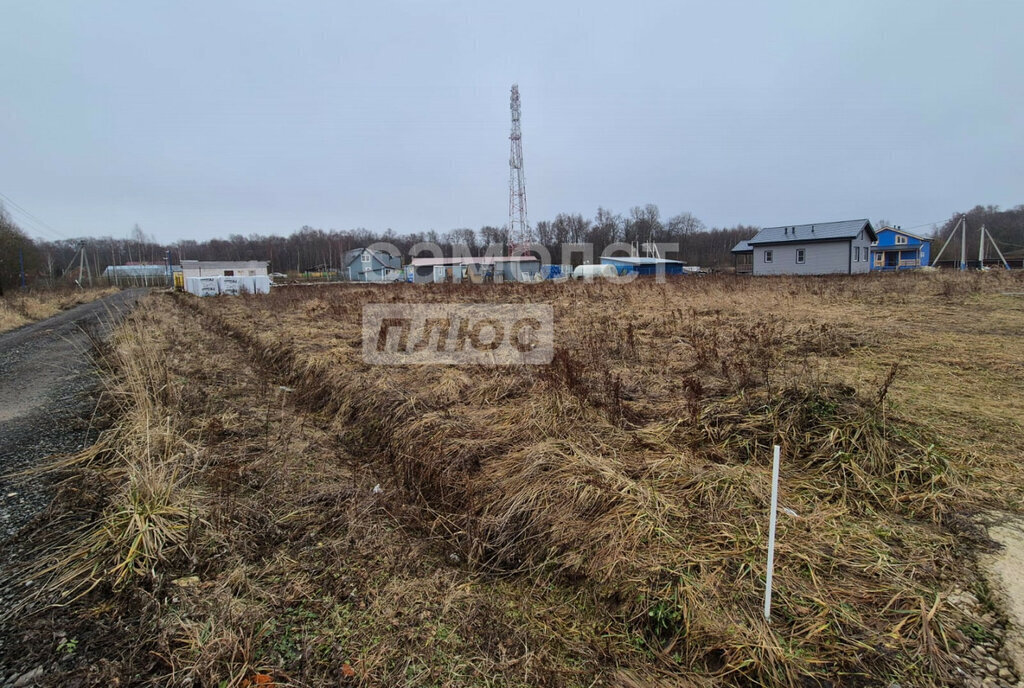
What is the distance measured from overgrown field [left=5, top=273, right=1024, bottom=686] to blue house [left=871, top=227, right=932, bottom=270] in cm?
4476

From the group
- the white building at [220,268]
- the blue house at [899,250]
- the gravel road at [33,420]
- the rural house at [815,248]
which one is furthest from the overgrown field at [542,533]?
the white building at [220,268]

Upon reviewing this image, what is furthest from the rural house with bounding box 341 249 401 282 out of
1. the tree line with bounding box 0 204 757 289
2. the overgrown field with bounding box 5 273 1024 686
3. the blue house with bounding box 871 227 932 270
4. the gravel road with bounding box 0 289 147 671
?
the overgrown field with bounding box 5 273 1024 686

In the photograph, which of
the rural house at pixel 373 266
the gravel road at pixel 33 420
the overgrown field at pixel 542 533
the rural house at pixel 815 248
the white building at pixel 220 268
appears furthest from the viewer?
the rural house at pixel 373 266

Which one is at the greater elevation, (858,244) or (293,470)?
(858,244)

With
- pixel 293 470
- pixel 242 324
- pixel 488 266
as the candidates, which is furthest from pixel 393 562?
pixel 488 266

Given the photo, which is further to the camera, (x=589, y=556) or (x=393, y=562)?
(x=393, y=562)

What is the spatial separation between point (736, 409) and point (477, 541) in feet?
7.97

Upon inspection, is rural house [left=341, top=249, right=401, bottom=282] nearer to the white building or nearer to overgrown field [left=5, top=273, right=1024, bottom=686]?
the white building

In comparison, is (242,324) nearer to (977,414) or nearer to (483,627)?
(483,627)

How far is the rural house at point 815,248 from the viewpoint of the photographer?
2834 centimetres

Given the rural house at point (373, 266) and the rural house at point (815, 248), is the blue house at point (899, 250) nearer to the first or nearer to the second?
the rural house at point (815, 248)

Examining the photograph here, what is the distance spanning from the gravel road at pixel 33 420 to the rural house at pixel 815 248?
115ft

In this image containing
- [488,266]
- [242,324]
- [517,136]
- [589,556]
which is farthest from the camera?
[488,266]

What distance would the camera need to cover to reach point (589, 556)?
2.42m
